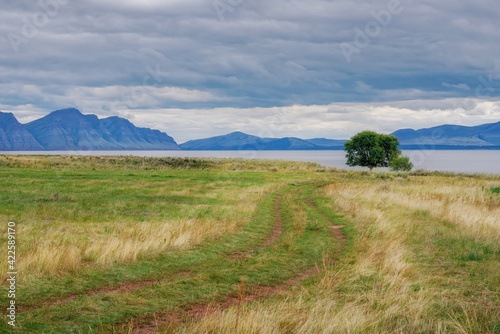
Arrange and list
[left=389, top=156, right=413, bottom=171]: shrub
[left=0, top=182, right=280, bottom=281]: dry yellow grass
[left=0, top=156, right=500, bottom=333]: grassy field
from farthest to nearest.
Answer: [left=389, top=156, right=413, bottom=171]: shrub < [left=0, top=182, right=280, bottom=281]: dry yellow grass < [left=0, top=156, right=500, bottom=333]: grassy field

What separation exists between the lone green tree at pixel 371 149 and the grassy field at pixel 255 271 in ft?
291

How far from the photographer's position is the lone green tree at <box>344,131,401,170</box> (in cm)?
11100

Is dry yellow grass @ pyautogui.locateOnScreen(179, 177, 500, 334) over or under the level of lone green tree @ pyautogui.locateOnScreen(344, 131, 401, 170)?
under

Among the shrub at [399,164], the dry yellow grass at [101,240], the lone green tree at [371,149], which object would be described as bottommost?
the shrub at [399,164]

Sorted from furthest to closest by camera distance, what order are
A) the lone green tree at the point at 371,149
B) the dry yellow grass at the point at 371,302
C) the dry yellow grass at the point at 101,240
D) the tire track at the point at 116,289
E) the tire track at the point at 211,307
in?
the lone green tree at the point at 371,149 < the dry yellow grass at the point at 101,240 < the tire track at the point at 116,289 < the tire track at the point at 211,307 < the dry yellow grass at the point at 371,302

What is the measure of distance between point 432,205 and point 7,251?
76.7 feet

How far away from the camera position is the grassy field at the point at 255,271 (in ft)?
28.3

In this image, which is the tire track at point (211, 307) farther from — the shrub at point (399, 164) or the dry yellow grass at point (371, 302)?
the shrub at point (399, 164)

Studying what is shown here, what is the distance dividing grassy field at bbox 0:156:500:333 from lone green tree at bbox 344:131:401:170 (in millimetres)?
88674

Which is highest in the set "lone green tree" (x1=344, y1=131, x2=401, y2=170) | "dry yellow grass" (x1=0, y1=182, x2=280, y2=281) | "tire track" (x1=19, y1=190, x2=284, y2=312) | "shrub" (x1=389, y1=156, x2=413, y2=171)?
"lone green tree" (x1=344, y1=131, x2=401, y2=170)

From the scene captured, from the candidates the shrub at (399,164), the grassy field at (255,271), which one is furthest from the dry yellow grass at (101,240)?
the shrub at (399,164)

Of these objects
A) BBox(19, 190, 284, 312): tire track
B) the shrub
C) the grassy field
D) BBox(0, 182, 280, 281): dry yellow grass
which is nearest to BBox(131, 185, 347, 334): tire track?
the grassy field

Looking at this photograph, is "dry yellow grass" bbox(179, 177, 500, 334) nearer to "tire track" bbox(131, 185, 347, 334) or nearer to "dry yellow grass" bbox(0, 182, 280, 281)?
"tire track" bbox(131, 185, 347, 334)

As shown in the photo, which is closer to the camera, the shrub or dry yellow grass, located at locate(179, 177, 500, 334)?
dry yellow grass, located at locate(179, 177, 500, 334)
